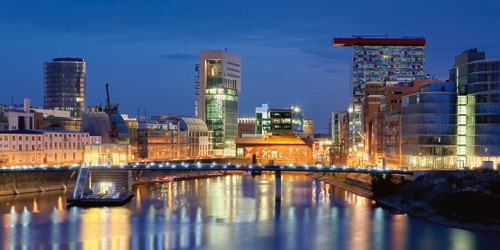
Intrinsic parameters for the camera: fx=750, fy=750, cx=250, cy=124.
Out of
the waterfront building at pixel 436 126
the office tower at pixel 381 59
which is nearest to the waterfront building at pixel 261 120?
the office tower at pixel 381 59

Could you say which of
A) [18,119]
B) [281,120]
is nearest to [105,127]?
[18,119]

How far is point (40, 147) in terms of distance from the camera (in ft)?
319

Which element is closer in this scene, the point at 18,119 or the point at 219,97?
the point at 18,119

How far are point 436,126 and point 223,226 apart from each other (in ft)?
105

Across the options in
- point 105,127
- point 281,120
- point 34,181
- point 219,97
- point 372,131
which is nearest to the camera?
point 34,181

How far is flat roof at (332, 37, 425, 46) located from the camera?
533ft

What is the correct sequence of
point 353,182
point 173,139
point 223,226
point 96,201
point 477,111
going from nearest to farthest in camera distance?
1. point 223,226
2. point 96,201
3. point 477,111
4. point 353,182
5. point 173,139

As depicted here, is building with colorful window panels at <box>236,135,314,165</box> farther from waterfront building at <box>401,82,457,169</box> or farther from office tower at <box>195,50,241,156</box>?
waterfront building at <box>401,82,457,169</box>

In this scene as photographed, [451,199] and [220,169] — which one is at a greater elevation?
[220,169]

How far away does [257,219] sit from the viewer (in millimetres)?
59812

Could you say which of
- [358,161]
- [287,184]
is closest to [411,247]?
[287,184]

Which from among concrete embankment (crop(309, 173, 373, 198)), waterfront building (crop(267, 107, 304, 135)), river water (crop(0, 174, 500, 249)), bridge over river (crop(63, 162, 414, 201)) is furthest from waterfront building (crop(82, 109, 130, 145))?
waterfront building (crop(267, 107, 304, 135))

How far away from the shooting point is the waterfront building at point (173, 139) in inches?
5251

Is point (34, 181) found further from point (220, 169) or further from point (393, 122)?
point (393, 122)
